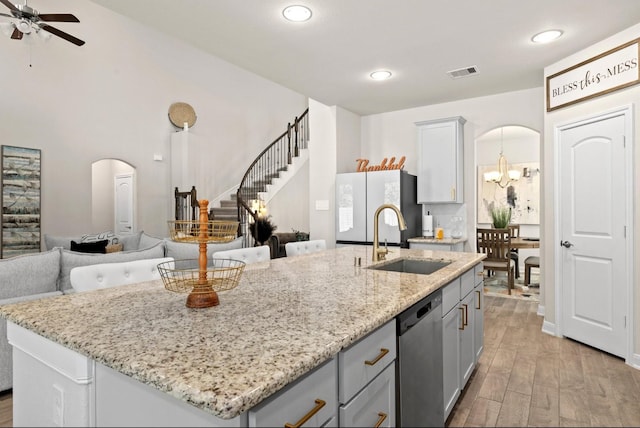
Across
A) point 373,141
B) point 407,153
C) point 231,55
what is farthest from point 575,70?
point 231,55

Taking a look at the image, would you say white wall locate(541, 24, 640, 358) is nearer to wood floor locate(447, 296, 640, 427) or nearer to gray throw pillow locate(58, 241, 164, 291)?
wood floor locate(447, 296, 640, 427)

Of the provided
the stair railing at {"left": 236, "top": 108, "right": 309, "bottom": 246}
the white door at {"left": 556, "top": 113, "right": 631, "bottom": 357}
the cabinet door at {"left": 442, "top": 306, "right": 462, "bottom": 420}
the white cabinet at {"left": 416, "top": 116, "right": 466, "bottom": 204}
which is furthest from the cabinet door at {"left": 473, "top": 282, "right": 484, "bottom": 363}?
the stair railing at {"left": 236, "top": 108, "right": 309, "bottom": 246}

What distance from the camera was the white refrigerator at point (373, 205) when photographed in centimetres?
468

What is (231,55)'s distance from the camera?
354 cm

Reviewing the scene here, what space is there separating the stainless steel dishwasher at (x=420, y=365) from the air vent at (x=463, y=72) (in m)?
2.87

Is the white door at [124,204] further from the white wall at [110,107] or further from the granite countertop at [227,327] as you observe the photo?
the granite countertop at [227,327]

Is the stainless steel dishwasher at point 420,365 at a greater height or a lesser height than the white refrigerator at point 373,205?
lesser

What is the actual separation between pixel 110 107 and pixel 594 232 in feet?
24.6

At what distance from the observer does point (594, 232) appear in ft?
10.9

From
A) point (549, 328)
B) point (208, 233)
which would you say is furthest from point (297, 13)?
point (549, 328)

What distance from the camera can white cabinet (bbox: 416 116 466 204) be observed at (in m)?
4.81

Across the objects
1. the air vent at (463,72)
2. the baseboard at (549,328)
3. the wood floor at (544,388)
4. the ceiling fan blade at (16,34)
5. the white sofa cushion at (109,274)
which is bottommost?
the wood floor at (544,388)

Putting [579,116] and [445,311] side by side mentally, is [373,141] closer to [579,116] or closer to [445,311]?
[579,116]

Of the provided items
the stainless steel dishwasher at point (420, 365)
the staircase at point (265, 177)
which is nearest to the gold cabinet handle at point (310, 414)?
the stainless steel dishwasher at point (420, 365)
